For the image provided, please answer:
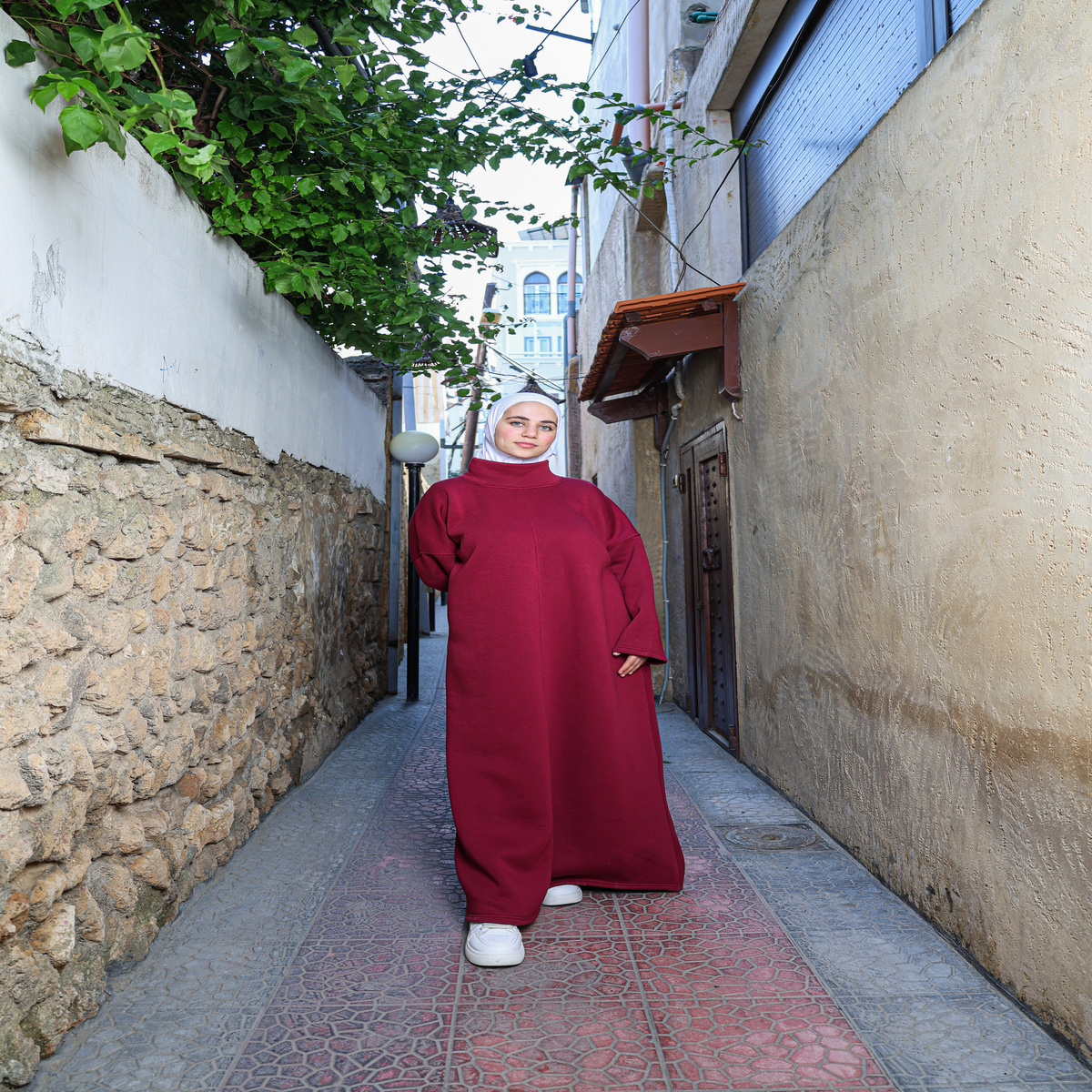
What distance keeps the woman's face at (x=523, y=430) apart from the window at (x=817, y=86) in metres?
1.65

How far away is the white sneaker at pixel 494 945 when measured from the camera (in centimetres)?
229

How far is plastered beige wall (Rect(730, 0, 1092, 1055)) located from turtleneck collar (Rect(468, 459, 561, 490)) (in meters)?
1.07

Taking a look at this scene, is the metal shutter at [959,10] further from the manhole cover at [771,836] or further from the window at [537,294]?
the window at [537,294]

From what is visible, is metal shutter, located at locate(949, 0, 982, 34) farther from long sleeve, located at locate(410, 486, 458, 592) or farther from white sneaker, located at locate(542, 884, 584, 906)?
white sneaker, located at locate(542, 884, 584, 906)

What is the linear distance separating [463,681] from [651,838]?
2.58 ft

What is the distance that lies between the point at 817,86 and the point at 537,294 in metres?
23.1

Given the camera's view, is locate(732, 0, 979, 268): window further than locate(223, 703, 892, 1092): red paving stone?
Yes

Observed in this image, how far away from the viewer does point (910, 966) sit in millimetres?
2248

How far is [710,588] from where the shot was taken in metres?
5.35

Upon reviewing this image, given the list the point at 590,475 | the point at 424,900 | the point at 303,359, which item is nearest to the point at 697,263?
the point at 303,359

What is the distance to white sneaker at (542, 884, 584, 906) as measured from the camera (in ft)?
9.04

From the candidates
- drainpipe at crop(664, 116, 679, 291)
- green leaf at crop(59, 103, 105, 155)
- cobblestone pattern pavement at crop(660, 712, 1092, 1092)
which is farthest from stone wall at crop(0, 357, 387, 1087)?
drainpipe at crop(664, 116, 679, 291)

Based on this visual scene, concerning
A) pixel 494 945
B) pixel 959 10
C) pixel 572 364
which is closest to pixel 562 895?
pixel 494 945

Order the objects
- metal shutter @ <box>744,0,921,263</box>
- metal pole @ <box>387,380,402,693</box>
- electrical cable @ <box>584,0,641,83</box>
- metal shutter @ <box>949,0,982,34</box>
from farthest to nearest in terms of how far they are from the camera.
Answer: electrical cable @ <box>584,0,641,83</box> → metal pole @ <box>387,380,402,693</box> → metal shutter @ <box>744,0,921,263</box> → metal shutter @ <box>949,0,982,34</box>
